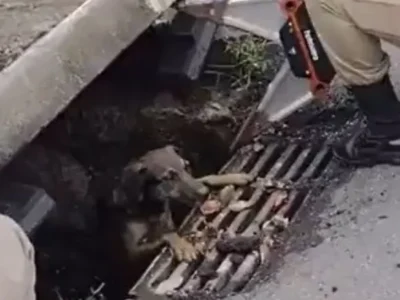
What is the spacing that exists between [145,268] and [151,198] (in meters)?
0.34

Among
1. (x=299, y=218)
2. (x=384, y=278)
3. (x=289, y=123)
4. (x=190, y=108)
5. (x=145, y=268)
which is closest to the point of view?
(x=384, y=278)

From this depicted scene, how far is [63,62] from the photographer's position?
4457 mm

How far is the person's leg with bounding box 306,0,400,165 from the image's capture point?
13.6ft

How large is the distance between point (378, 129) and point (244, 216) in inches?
22.6

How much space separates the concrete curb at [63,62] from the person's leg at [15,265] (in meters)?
1.05

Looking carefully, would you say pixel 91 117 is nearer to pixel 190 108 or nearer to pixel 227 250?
pixel 190 108

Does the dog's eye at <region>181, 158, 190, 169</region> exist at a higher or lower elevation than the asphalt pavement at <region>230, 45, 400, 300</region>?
lower

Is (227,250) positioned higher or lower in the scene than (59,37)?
lower

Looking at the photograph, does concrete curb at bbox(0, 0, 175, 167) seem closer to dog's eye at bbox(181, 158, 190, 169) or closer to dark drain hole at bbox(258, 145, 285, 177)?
dog's eye at bbox(181, 158, 190, 169)

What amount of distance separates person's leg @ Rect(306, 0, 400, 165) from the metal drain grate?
158 mm

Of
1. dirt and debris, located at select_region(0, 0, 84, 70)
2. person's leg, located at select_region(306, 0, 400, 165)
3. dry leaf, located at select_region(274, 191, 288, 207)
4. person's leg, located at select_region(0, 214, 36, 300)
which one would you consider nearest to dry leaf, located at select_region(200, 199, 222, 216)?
dry leaf, located at select_region(274, 191, 288, 207)

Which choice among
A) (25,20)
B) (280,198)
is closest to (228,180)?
(280,198)

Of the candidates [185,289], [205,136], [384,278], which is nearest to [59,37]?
[205,136]

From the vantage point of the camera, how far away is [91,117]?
16.4 feet
